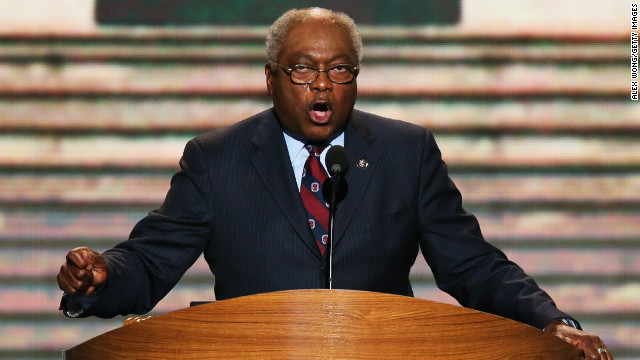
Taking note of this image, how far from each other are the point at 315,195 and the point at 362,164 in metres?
0.19

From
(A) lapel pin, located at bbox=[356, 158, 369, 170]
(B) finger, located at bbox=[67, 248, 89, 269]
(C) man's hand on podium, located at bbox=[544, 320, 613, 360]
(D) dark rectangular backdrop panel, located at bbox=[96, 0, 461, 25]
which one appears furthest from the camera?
(D) dark rectangular backdrop panel, located at bbox=[96, 0, 461, 25]

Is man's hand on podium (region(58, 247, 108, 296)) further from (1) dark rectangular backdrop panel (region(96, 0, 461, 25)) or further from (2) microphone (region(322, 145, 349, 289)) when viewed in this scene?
(1) dark rectangular backdrop panel (region(96, 0, 461, 25))

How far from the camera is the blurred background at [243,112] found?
188 inches

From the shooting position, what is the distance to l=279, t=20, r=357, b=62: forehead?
311 cm

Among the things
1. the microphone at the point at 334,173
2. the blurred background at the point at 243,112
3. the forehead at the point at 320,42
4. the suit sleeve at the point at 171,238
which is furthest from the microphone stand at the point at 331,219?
the blurred background at the point at 243,112

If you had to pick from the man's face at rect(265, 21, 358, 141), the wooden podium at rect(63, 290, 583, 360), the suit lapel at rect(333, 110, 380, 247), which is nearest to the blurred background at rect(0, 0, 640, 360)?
the suit lapel at rect(333, 110, 380, 247)

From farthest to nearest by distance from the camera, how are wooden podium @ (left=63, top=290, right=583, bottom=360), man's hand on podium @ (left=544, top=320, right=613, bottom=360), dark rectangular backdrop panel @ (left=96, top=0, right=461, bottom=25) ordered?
dark rectangular backdrop panel @ (left=96, top=0, right=461, bottom=25) → man's hand on podium @ (left=544, top=320, right=613, bottom=360) → wooden podium @ (left=63, top=290, right=583, bottom=360)

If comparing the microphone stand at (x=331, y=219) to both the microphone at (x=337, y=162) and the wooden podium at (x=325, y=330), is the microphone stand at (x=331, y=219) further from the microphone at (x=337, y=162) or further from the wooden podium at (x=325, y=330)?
the wooden podium at (x=325, y=330)

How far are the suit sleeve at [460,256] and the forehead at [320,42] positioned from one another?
20.6 inches

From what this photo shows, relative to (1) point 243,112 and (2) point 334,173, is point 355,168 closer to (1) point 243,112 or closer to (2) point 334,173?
(2) point 334,173

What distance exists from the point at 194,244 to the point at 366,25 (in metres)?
1.86

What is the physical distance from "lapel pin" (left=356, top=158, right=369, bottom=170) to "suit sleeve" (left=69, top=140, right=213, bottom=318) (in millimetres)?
514

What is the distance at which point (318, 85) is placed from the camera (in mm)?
3111

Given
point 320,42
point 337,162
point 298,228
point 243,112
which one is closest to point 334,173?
point 337,162
